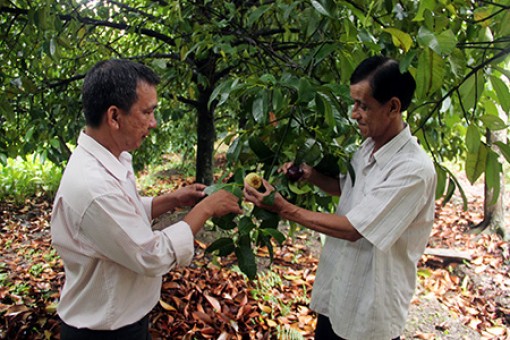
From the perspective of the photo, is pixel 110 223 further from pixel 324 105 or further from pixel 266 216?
pixel 324 105

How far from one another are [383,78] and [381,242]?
0.52 metres

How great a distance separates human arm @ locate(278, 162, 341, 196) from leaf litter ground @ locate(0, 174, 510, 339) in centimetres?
56

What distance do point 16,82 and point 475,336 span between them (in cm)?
310

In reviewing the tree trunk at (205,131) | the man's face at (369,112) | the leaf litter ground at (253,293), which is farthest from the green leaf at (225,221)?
the tree trunk at (205,131)

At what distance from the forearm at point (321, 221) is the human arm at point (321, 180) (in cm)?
21

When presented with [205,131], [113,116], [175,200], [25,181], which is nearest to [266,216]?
[175,200]

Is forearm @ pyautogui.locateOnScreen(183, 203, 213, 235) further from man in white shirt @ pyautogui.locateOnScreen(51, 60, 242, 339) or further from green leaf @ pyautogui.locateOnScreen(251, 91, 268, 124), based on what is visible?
green leaf @ pyautogui.locateOnScreen(251, 91, 268, 124)

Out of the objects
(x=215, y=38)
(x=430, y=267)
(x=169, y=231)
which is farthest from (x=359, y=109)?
(x=430, y=267)

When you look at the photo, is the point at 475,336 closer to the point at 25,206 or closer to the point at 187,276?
the point at 187,276

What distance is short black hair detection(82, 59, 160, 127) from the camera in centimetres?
113

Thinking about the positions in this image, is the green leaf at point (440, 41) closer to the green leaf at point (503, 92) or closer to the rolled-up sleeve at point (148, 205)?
the green leaf at point (503, 92)

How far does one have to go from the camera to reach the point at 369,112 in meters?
1.29

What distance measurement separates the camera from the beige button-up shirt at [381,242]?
1.22 meters

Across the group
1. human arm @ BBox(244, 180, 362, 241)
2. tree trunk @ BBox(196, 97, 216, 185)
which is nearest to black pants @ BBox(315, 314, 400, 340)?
human arm @ BBox(244, 180, 362, 241)
